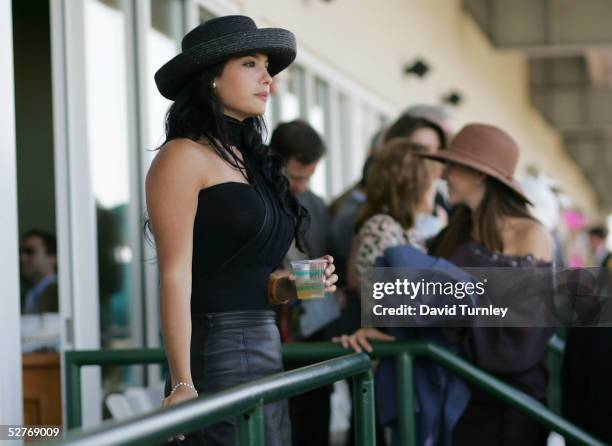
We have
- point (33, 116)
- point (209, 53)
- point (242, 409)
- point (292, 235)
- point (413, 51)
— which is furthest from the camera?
point (413, 51)

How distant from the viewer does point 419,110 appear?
621cm

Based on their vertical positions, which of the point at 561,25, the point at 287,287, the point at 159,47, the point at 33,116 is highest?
the point at 561,25

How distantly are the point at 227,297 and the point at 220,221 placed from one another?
186 millimetres

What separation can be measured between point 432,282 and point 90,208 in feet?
5.41

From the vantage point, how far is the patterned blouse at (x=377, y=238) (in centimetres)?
452

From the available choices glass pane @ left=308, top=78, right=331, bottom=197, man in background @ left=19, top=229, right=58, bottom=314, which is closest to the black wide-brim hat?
man in background @ left=19, top=229, right=58, bottom=314

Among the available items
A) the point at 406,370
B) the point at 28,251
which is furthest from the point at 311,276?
the point at 28,251

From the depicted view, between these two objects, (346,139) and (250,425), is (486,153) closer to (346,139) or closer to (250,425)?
(250,425)

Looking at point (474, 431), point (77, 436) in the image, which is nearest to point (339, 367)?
point (474, 431)

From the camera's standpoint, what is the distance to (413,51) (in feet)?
41.1

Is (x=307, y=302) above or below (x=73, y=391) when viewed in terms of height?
above

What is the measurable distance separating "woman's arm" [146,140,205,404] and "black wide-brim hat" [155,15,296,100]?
275 millimetres

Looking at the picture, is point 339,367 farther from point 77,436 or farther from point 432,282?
point 77,436

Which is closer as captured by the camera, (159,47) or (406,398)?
(406,398)
